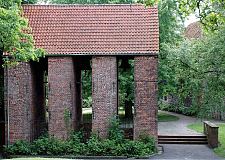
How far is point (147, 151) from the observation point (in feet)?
38.5

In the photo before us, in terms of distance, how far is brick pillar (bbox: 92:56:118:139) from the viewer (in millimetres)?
12125

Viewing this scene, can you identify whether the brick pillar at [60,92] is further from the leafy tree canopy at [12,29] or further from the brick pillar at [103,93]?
the leafy tree canopy at [12,29]

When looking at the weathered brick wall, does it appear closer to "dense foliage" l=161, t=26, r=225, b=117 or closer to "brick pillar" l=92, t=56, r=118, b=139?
"brick pillar" l=92, t=56, r=118, b=139

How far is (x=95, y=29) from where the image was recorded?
12.9 metres

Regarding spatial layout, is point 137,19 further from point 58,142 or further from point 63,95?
point 58,142

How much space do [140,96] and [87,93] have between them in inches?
372

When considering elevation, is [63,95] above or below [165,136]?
above

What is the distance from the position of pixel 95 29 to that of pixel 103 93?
318cm

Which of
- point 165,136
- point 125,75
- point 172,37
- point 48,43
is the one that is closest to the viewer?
point 48,43

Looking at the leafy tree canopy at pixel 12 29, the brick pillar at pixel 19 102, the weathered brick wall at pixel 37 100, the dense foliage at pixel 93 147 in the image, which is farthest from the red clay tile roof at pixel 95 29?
the dense foliage at pixel 93 147

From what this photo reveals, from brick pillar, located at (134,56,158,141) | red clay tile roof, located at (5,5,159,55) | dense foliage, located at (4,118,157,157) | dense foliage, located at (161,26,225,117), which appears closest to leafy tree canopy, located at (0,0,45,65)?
red clay tile roof, located at (5,5,159,55)

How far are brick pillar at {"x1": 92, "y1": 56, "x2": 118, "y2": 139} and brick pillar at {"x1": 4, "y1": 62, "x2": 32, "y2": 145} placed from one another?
9.88 feet

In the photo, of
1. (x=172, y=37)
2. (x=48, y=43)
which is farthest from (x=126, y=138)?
(x=172, y=37)

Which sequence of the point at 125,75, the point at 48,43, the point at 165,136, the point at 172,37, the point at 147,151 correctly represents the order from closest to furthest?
the point at 147,151, the point at 48,43, the point at 165,136, the point at 125,75, the point at 172,37
